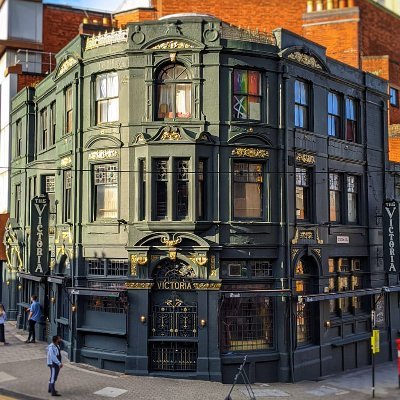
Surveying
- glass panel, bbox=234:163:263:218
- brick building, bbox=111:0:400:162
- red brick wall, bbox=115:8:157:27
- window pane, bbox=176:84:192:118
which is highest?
red brick wall, bbox=115:8:157:27

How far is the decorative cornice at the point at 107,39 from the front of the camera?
71.0 feet

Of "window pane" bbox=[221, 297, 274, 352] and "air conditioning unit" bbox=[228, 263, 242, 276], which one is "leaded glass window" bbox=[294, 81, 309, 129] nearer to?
"air conditioning unit" bbox=[228, 263, 242, 276]

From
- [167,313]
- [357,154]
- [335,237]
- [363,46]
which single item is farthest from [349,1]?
[167,313]

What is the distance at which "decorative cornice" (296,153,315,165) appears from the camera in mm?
22641

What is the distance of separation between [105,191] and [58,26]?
21430mm

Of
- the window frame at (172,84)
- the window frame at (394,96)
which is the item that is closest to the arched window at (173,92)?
the window frame at (172,84)

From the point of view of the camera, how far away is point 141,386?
18.9 meters

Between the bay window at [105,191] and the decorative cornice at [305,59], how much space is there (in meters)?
7.59

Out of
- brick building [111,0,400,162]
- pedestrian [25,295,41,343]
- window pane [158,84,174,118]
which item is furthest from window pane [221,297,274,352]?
brick building [111,0,400,162]

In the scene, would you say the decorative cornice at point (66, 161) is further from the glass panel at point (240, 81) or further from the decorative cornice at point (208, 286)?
the decorative cornice at point (208, 286)

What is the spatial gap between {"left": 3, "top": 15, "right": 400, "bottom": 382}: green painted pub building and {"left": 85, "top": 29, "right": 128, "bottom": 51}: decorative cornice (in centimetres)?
6

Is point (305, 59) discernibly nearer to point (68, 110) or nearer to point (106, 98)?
point (106, 98)

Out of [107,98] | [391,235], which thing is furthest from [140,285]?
[391,235]

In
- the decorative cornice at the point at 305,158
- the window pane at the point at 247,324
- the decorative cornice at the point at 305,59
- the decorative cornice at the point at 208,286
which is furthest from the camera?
the decorative cornice at the point at 305,158
